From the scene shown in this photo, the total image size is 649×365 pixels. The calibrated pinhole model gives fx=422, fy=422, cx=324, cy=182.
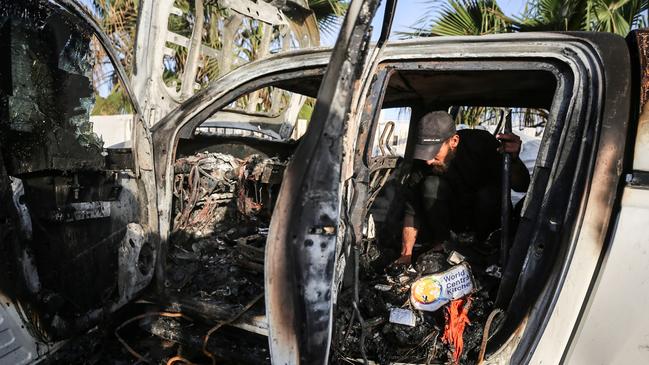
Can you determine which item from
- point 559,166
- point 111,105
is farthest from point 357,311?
point 111,105

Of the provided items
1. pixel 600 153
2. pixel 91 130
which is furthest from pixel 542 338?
pixel 91 130

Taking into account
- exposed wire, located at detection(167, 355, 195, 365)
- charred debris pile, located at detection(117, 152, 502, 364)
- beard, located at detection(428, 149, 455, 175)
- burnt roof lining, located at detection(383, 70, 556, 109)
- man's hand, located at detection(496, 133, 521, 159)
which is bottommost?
exposed wire, located at detection(167, 355, 195, 365)

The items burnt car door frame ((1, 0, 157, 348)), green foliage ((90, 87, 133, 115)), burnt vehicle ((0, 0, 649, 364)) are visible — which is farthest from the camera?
green foliage ((90, 87, 133, 115))

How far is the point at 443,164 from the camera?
2898 mm

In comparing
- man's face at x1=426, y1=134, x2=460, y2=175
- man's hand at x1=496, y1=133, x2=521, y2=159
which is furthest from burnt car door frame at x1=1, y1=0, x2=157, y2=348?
man's hand at x1=496, y1=133, x2=521, y2=159

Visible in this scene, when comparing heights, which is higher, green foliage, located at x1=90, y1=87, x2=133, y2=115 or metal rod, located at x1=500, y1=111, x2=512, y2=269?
green foliage, located at x1=90, y1=87, x2=133, y2=115

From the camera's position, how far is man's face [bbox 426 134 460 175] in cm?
274

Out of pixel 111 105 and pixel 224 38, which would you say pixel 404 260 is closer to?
pixel 224 38

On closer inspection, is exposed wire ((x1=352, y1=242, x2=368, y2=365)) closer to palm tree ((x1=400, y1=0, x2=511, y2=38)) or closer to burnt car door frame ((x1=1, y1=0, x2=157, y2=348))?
burnt car door frame ((x1=1, y1=0, x2=157, y2=348))

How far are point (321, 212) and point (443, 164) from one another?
1.67 metres

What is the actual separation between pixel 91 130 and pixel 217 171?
172 cm

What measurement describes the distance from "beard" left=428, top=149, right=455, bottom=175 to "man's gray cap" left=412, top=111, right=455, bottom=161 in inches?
9.6

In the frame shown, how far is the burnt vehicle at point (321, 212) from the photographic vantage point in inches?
57.4

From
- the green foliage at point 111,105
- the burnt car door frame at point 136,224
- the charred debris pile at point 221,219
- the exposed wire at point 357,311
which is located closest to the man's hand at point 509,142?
the exposed wire at point 357,311
